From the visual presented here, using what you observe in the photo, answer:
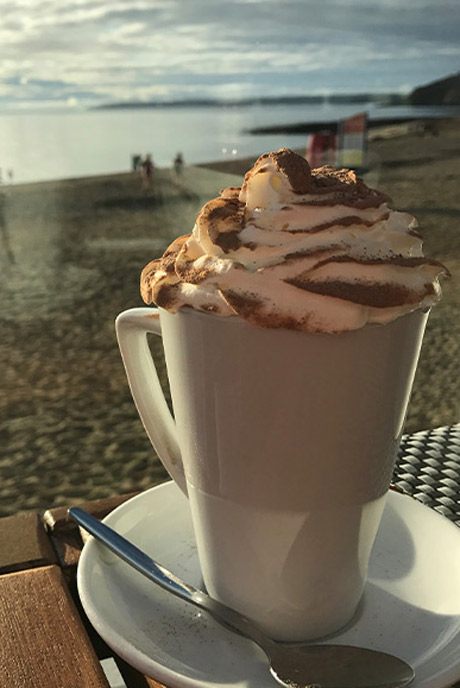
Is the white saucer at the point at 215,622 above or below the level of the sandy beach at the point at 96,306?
above

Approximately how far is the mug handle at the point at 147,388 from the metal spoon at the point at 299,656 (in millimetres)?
65

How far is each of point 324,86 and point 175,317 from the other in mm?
1626

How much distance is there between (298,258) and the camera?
375mm

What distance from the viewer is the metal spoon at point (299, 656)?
1.21ft

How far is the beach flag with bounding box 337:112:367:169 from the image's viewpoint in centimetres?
183

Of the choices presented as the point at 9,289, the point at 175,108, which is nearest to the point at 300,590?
the point at 175,108

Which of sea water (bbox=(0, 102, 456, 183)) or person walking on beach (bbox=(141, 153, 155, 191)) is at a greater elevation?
sea water (bbox=(0, 102, 456, 183))

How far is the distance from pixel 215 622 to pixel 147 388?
0.58 ft

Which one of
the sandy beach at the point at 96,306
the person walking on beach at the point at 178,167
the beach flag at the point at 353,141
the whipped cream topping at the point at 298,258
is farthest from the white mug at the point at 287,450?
the person walking on beach at the point at 178,167

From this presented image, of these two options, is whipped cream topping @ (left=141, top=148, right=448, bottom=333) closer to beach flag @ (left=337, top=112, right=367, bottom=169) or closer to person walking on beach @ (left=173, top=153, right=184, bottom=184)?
beach flag @ (left=337, top=112, right=367, bottom=169)

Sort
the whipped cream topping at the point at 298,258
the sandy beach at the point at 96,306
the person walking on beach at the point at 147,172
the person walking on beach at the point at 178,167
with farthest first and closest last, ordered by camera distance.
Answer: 1. the person walking on beach at the point at 147,172
2. the person walking on beach at the point at 178,167
3. the sandy beach at the point at 96,306
4. the whipped cream topping at the point at 298,258

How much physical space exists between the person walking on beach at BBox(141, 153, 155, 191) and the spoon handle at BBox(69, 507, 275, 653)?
2076 mm

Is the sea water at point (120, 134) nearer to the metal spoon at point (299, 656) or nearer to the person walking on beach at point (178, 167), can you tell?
the person walking on beach at point (178, 167)

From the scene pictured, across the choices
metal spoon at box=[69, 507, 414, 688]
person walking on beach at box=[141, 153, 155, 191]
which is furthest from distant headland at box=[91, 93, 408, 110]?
metal spoon at box=[69, 507, 414, 688]
